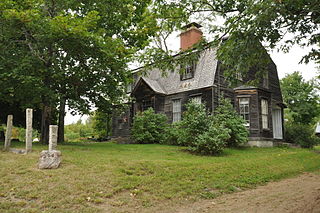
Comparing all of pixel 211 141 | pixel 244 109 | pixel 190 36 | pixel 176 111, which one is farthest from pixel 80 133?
pixel 211 141

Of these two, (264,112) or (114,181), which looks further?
(264,112)

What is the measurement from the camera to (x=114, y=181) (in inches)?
258

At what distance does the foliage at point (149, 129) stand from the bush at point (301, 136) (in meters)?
10.2

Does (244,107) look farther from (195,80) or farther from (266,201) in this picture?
(266,201)

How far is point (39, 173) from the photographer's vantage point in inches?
266

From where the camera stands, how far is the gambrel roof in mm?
16906

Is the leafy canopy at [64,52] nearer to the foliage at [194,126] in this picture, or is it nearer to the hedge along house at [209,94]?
the hedge along house at [209,94]

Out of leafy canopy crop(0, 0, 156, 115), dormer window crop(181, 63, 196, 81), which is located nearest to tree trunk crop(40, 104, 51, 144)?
leafy canopy crop(0, 0, 156, 115)

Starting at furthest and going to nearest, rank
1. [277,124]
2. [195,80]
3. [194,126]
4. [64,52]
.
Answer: [277,124], [195,80], [64,52], [194,126]

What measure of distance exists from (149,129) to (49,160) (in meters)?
10.4

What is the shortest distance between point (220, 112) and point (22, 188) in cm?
1206

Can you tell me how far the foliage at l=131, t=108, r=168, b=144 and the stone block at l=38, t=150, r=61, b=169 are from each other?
9.59 meters

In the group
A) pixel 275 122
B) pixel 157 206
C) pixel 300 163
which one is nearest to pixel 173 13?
pixel 157 206

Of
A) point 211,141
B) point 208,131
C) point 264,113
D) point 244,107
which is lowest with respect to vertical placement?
point 211,141
